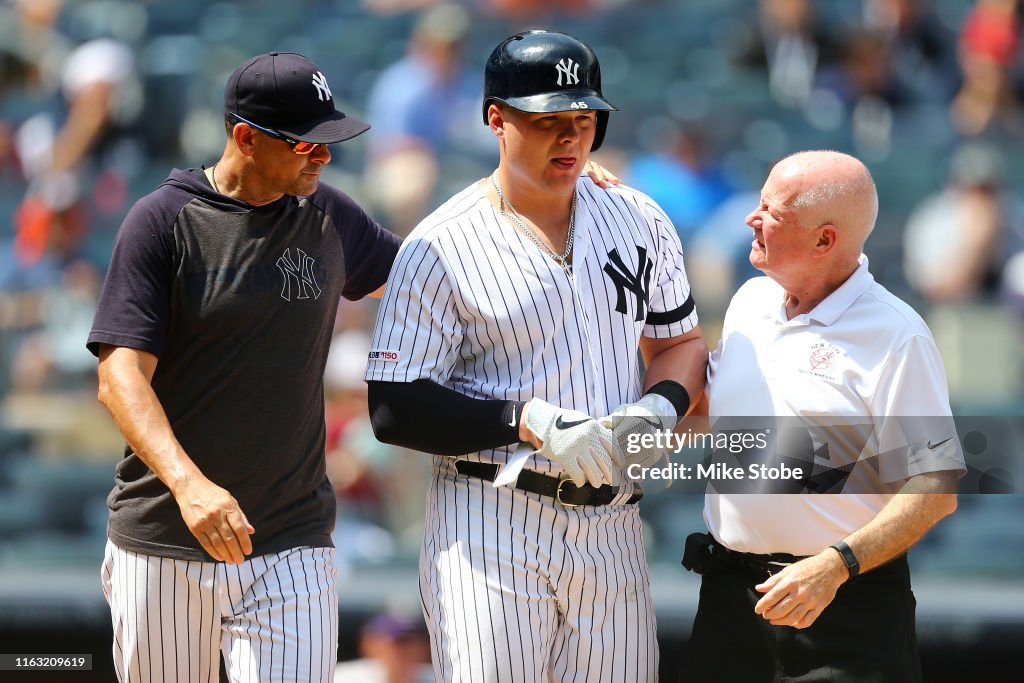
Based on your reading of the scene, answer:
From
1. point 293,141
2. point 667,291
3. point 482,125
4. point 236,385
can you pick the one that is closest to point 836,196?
point 667,291

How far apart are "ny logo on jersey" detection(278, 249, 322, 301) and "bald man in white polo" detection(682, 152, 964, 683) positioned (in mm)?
897

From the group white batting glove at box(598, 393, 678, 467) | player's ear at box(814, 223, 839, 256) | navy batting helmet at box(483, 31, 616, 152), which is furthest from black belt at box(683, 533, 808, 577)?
navy batting helmet at box(483, 31, 616, 152)

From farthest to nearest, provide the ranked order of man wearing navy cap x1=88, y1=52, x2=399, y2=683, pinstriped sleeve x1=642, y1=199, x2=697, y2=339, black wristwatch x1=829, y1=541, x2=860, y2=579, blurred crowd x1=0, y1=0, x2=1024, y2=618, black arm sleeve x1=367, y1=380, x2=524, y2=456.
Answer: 1. blurred crowd x1=0, y1=0, x2=1024, y2=618
2. pinstriped sleeve x1=642, y1=199, x2=697, y2=339
3. man wearing navy cap x1=88, y1=52, x2=399, y2=683
4. black arm sleeve x1=367, y1=380, x2=524, y2=456
5. black wristwatch x1=829, y1=541, x2=860, y2=579

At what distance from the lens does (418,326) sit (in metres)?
2.67

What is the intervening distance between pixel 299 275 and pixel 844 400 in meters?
1.16

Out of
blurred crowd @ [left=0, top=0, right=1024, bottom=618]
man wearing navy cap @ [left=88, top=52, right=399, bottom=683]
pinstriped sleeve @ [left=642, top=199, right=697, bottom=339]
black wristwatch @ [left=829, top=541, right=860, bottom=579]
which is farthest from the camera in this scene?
blurred crowd @ [left=0, top=0, right=1024, bottom=618]

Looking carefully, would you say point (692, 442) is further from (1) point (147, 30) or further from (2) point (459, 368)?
(1) point (147, 30)

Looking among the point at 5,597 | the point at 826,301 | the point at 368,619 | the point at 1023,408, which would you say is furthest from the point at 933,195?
the point at 5,597

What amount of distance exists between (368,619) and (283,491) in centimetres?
209

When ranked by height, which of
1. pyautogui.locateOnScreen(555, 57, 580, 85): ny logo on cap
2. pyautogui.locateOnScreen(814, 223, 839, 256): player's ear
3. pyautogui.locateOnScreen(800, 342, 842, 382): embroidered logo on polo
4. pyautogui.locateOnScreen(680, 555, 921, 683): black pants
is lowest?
pyautogui.locateOnScreen(680, 555, 921, 683): black pants

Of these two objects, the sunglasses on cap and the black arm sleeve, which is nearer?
the black arm sleeve

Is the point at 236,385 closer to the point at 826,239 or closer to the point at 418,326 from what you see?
the point at 418,326

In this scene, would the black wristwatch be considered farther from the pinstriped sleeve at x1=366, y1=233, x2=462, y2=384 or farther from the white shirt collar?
the pinstriped sleeve at x1=366, y1=233, x2=462, y2=384

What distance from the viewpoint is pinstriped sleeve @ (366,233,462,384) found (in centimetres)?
266
